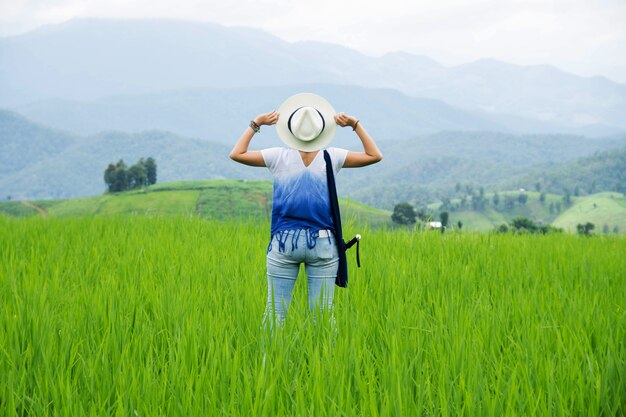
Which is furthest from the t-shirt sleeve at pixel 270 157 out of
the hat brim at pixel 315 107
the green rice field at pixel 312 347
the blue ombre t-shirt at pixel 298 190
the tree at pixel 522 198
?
the tree at pixel 522 198

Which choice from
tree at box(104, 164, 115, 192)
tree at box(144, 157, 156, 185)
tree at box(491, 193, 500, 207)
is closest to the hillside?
tree at box(491, 193, 500, 207)

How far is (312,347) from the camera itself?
323 centimetres

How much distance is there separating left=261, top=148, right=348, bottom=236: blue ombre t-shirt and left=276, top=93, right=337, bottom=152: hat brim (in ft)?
0.37

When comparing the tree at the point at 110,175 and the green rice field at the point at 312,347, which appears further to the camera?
the tree at the point at 110,175

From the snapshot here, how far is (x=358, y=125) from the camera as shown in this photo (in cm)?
379

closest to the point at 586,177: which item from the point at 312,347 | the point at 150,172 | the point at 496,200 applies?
the point at 496,200

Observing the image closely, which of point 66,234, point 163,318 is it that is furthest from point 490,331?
point 66,234

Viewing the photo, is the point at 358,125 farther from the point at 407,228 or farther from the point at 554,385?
the point at 407,228

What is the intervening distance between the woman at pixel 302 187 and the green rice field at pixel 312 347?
206 millimetres

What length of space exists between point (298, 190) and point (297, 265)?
51cm

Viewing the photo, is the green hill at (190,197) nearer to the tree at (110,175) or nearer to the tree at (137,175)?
the tree at (137,175)

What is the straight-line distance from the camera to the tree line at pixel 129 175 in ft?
218

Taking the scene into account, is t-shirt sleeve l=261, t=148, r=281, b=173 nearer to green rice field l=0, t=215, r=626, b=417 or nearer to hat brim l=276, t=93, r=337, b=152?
hat brim l=276, t=93, r=337, b=152

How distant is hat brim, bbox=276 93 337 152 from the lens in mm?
3613
